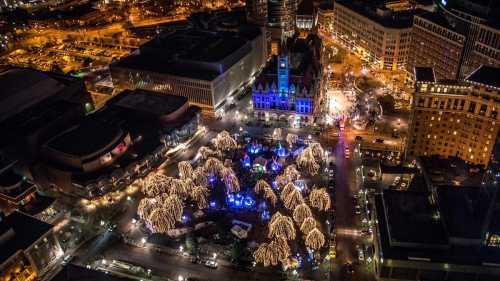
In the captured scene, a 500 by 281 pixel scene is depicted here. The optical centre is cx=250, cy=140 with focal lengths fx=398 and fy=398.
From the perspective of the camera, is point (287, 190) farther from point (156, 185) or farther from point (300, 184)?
point (156, 185)

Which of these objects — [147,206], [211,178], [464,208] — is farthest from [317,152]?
[147,206]

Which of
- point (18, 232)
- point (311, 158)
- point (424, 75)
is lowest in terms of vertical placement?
point (18, 232)

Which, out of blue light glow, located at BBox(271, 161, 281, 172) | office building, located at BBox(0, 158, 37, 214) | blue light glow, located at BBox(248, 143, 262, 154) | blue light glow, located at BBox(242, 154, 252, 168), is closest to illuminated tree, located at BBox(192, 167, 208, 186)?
blue light glow, located at BBox(242, 154, 252, 168)

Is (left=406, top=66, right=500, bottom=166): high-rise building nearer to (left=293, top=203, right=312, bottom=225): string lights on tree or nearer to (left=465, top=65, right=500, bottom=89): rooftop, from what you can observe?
(left=465, top=65, right=500, bottom=89): rooftop

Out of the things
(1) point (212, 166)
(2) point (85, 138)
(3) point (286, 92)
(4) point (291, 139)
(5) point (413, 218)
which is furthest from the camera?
(3) point (286, 92)

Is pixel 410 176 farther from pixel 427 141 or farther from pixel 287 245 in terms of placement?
pixel 287 245

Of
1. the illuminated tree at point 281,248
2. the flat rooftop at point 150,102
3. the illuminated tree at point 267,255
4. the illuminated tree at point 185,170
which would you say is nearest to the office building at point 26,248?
the illuminated tree at point 185,170

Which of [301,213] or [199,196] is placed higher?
[199,196]

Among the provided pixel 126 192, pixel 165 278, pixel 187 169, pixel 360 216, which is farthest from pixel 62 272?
pixel 360 216
